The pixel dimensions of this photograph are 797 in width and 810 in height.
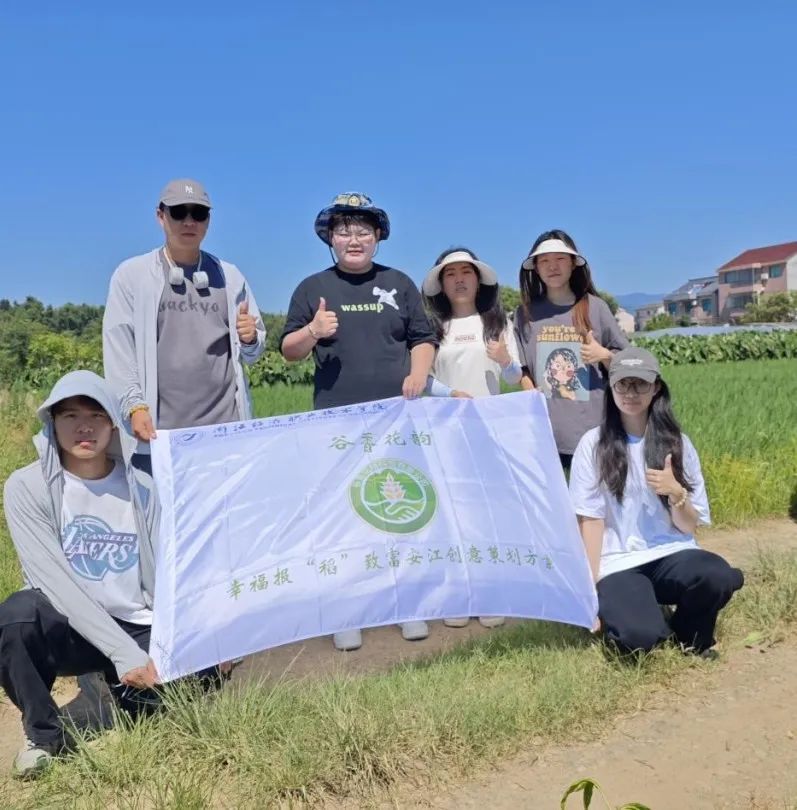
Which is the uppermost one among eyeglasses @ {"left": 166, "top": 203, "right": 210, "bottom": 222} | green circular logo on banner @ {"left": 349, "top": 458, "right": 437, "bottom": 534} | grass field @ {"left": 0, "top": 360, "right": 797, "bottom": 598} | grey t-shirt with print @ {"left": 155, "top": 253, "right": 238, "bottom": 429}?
eyeglasses @ {"left": 166, "top": 203, "right": 210, "bottom": 222}

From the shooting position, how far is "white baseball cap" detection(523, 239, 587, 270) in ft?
12.8

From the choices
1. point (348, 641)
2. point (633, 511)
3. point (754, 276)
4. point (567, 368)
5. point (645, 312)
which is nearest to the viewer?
point (633, 511)

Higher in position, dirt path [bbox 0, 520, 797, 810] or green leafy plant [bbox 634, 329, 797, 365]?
green leafy plant [bbox 634, 329, 797, 365]

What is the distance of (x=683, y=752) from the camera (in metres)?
2.76

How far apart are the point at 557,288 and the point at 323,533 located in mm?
1799

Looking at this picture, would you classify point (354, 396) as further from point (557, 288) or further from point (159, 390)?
point (557, 288)

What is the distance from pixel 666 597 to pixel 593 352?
1.20 metres

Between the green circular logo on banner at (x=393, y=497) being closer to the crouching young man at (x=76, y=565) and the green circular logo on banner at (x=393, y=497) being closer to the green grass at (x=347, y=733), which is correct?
the green grass at (x=347, y=733)

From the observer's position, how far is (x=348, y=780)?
8.34 ft

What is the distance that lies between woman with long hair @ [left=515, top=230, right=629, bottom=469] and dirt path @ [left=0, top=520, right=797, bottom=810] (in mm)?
1334

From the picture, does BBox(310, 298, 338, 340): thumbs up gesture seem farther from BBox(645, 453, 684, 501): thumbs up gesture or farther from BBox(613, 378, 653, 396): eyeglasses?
BBox(645, 453, 684, 501): thumbs up gesture

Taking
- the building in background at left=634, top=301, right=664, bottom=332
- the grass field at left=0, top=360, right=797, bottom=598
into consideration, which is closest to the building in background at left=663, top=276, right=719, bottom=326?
the building in background at left=634, top=301, right=664, bottom=332

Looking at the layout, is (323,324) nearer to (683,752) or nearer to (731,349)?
(683,752)

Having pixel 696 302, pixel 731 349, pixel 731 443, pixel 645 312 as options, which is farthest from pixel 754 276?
pixel 731 443
